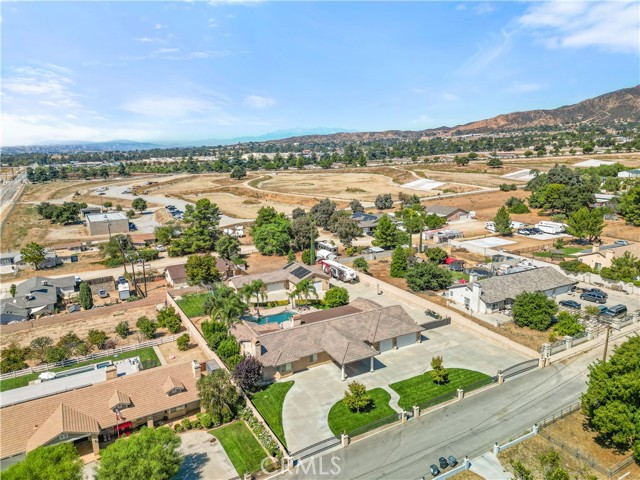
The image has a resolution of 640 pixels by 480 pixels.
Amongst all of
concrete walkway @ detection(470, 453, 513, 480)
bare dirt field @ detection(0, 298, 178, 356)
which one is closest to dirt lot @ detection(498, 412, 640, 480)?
concrete walkway @ detection(470, 453, 513, 480)

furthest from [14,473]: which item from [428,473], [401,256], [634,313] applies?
[634,313]

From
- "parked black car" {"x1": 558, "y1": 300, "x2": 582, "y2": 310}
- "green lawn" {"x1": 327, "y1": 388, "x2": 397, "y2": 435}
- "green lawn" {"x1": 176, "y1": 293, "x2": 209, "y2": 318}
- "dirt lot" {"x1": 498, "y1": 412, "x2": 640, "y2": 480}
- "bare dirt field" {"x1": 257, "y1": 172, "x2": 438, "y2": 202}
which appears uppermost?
"bare dirt field" {"x1": 257, "y1": 172, "x2": 438, "y2": 202}

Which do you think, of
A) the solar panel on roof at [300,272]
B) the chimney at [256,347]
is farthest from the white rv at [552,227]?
the chimney at [256,347]

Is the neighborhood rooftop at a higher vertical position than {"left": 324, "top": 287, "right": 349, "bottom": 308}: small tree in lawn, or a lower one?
higher

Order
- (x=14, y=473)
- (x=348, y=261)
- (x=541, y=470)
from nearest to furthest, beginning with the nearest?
(x=14, y=473) → (x=541, y=470) → (x=348, y=261)

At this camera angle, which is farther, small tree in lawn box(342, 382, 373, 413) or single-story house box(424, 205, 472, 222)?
single-story house box(424, 205, 472, 222)

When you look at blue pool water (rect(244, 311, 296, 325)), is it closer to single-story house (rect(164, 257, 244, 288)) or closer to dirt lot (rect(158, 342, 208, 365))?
dirt lot (rect(158, 342, 208, 365))

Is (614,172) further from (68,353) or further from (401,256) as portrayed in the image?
(68,353)

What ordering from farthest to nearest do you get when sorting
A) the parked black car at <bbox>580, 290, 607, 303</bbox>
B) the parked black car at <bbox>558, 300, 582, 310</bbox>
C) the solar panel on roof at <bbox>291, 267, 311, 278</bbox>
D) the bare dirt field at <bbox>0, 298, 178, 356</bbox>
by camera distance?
the solar panel on roof at <bbox>291, 267, 311, 278</bbox>
the parked black car at <bbox>580, 290, 607, 303</bbox>
the parked black car at <bbox>558, 300, 582, 310</bbox>
the bare dirt field at <bbox>0, 298, 178, 356</bbox>
